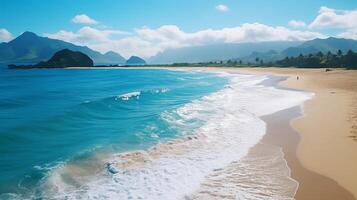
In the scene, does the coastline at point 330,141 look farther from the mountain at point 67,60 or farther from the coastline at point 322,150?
the mountain at point 67,60

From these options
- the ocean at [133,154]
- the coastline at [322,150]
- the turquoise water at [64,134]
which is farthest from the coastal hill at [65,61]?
the coastline at [322,150]

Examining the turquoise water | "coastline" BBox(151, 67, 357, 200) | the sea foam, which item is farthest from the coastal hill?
the sea foam

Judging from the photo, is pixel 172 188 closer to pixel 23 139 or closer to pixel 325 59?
pixel 23 139

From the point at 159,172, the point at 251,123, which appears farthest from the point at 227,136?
the point at 159,172

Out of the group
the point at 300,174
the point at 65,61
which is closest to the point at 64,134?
the point at 300,174

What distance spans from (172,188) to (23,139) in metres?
10.4

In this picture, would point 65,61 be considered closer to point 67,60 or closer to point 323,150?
point 67,60

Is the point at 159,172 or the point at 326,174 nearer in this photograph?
the point at 326,174

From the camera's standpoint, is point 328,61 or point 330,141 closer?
point 330,141

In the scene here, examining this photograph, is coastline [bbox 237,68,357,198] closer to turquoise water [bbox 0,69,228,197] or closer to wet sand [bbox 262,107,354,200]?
wet sand [bbox 262,107,354,200]

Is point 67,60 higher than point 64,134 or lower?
higher

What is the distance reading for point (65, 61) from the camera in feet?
497

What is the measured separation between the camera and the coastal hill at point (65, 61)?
148m

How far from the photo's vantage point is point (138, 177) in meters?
11.8
